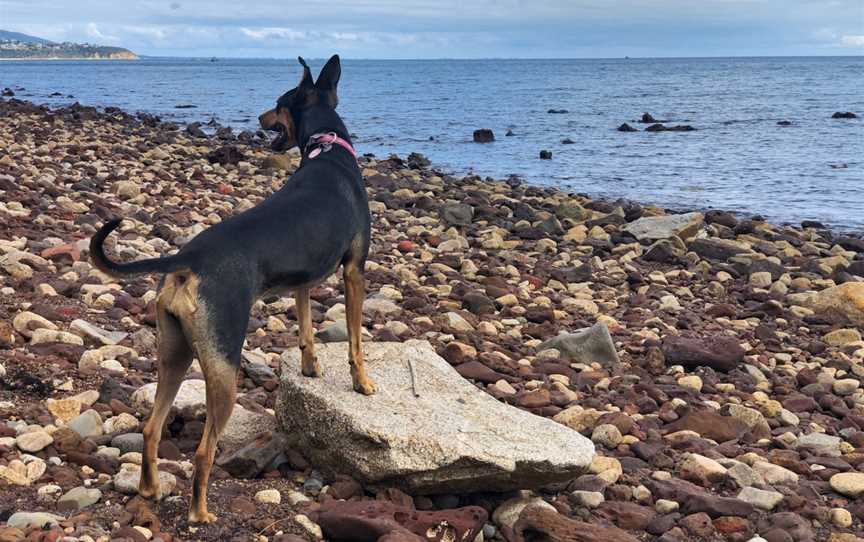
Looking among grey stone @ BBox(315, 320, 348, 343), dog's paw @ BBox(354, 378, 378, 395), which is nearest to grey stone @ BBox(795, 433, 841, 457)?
dog's paw @ BBox(354, 378, 378, 395)

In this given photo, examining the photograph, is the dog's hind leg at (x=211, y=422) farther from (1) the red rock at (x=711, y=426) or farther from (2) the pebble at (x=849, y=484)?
(2) the pebble at (x=849, y=484)

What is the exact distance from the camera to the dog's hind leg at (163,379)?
4.12 metres

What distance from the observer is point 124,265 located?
13.5ft

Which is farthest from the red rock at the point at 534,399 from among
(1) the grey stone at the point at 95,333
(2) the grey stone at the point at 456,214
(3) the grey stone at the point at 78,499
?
(2) the grey stone at the point at 456,214

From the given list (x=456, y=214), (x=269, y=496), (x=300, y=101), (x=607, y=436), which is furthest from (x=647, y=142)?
(x=269, y=496)

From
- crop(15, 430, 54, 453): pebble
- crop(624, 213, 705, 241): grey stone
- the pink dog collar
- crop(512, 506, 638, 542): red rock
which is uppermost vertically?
the pink dog collar

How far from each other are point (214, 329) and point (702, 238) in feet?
36.8

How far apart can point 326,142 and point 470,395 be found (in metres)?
1.85

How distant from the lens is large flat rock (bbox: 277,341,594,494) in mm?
4676

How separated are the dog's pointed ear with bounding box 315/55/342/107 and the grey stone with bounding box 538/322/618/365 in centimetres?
312

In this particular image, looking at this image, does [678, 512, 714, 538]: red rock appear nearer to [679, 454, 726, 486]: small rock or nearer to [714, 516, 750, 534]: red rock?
[714, 516, 750, 534]: red rock

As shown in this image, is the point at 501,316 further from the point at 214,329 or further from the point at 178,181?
the point at 178,181

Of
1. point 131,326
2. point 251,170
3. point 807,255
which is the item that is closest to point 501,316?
point 131,326

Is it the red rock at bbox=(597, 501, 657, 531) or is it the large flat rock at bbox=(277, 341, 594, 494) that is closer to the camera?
the large flat rock at bbox=(277, 341, 594, 494)
